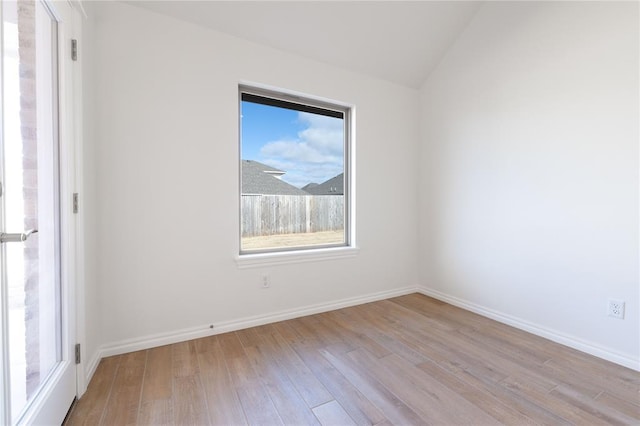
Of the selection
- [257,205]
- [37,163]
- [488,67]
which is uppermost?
[488,67]

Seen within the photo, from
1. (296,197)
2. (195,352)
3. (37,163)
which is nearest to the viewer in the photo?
(37,163)

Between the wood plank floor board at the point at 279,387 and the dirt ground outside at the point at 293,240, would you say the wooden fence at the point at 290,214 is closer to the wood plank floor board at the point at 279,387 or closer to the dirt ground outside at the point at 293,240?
the dirt ground outside at the point at 293,240

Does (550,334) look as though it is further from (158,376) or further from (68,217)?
(68,217)

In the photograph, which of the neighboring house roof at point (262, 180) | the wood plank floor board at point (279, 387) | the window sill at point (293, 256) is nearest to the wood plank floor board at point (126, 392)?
the wood plank floor board at point (279, 387)

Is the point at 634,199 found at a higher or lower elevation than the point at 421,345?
higher

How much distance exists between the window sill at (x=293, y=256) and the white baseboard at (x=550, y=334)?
4.00ft

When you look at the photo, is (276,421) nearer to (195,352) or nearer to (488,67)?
(195,352)

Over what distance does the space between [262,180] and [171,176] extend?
0.80 meters

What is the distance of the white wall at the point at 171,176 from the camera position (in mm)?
1967

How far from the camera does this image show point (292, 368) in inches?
73.4

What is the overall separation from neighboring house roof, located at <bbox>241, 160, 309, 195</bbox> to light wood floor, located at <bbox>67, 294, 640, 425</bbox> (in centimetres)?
124

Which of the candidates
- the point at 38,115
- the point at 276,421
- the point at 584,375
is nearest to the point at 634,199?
the point at 584,375

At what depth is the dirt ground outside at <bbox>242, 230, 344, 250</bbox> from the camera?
2.65 meters

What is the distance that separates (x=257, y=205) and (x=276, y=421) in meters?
1.72
